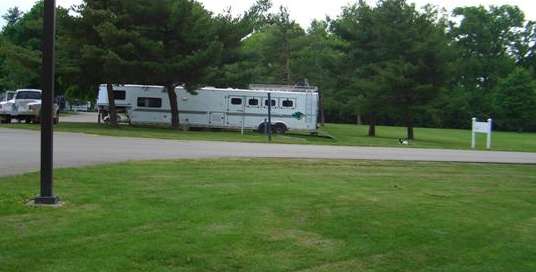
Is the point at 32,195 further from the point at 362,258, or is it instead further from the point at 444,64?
the point at 444,64

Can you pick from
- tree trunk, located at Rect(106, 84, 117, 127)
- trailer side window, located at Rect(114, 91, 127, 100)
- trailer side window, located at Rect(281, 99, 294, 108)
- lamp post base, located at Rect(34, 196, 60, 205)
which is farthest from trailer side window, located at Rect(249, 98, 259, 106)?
lamp post base, located at Rect(34, 196, 60, 205)

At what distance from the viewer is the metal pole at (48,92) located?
8555 mm

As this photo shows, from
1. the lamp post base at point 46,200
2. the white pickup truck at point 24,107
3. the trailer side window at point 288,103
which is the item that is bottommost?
the lamp post base at point 46,200

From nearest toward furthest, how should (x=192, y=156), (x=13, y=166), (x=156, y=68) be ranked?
(x=13, y=166), (x=192, y=156), (x=156, y=68)

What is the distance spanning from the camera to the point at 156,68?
33062mm

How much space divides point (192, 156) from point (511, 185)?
7790 millimetres

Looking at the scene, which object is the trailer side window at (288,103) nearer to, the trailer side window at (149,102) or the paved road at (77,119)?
the trailer side window at (149,102)

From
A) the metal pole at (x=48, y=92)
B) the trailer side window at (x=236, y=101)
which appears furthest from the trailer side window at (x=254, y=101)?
the metal pole at (x=48, y=92)

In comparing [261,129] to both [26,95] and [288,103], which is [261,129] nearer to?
[288,103]

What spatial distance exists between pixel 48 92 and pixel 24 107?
28424mm

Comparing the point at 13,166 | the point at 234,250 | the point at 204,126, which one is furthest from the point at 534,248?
the point at 204,126

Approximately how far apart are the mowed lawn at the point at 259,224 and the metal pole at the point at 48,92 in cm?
40

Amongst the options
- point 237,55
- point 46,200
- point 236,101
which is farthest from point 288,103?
point 46,200

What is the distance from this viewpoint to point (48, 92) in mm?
8688
